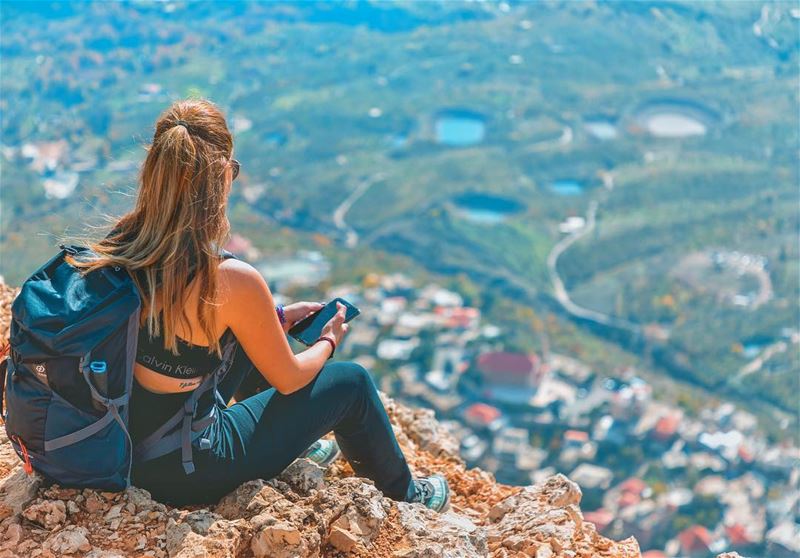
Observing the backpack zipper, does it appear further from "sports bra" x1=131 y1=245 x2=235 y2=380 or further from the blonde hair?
the blonde hair

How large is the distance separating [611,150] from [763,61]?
80.6ft

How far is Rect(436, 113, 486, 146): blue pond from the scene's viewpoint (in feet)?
334

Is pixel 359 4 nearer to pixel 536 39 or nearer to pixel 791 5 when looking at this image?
pixel 536 39

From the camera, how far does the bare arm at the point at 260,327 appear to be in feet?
11.9

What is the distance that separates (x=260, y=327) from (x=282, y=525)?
893 mm

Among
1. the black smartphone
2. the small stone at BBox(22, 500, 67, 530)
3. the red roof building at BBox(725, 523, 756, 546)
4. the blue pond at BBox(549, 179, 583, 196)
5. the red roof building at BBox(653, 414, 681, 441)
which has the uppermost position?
the black smartphone

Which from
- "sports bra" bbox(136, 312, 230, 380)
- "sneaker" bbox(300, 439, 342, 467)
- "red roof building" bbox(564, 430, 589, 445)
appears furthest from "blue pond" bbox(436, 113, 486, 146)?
"sports bra" bbox(136, 312, 230, 380)

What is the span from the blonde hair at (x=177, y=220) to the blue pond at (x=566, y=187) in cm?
8424

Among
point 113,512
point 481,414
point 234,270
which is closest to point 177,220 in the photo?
point 234,270

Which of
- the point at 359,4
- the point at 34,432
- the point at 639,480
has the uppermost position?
the point at 34,432

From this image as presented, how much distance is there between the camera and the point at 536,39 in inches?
4916

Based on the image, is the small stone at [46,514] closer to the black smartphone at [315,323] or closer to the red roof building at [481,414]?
the black smartphone at [315,323]

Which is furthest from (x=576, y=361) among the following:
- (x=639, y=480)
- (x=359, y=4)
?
(x=359, y=4)

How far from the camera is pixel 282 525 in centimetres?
396
